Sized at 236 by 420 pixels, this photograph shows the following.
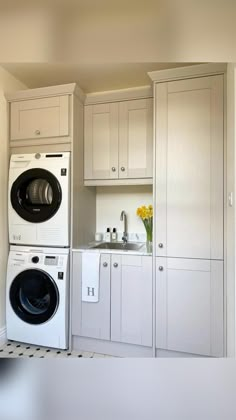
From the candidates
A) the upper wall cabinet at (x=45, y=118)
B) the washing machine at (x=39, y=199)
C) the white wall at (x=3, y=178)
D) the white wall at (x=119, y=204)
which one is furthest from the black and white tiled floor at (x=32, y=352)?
the upper wall cabinet at (x=45, y=118)

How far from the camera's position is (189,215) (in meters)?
1.73

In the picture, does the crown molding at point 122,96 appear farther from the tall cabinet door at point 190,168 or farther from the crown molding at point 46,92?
the tall cabinet door at point 190,168

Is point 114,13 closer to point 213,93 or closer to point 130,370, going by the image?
point 130,370

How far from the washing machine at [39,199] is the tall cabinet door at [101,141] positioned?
0.99 feet

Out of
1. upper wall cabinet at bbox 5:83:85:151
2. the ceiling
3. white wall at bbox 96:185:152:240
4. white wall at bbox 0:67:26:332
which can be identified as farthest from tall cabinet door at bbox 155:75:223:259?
white wall at bbox 0:67:26:332

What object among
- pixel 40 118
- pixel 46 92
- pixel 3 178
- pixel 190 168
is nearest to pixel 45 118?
pixel 40 118

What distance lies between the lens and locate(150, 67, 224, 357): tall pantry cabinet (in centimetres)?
167

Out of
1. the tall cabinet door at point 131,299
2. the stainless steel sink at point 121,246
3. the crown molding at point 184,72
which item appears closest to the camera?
the crown molding at point 184,72

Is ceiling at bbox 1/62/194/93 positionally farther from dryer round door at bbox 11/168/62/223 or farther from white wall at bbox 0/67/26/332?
dryer round door at bbox 11/168/62/223

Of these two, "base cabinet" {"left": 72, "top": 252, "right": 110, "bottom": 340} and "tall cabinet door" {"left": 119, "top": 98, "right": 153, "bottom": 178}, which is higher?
"tall cabinet door" {"left": 119, "top": 98, "right": 153, "bottom": 178}

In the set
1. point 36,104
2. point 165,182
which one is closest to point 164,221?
point 165,182

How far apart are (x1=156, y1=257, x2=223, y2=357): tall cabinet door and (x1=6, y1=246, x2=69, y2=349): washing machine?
79cm

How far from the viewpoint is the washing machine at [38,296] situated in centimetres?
195

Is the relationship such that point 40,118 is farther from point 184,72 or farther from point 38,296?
point 38,296
